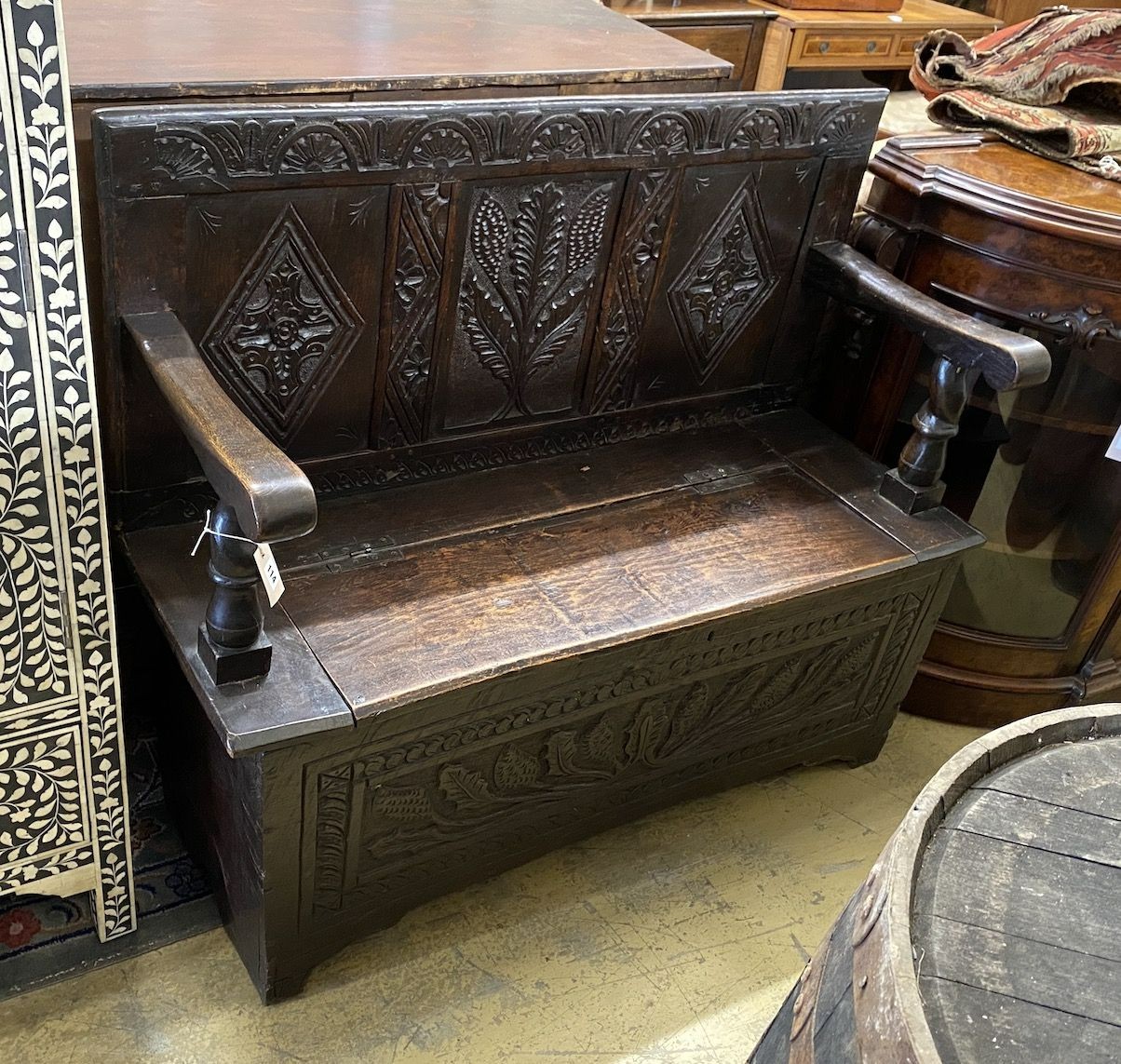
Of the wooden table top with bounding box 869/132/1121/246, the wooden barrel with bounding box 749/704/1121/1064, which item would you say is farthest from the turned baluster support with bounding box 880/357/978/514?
the wooden barrel with bounding box 749/704/1121/1064

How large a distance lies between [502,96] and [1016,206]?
914mm

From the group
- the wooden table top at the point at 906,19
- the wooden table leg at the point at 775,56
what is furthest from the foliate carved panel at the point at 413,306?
the wooden table top at the point at 906,19

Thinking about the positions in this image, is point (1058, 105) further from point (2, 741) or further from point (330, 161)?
point (2, 741)

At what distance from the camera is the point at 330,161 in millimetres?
1687

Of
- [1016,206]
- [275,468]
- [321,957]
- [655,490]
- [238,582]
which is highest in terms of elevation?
[1016,206]

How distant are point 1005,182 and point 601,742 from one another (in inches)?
48.5

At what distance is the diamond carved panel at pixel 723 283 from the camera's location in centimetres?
215

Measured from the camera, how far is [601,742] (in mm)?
1973

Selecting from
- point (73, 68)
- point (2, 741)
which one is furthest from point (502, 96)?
point (2, 741)

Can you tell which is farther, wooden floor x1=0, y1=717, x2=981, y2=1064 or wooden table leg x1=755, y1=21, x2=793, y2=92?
wooden table leg x1=755, y1=21, x2=793, y2=92

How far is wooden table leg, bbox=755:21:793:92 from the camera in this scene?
4.06m

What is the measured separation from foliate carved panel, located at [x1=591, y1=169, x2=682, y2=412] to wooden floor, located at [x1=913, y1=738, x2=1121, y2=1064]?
3.48 ft

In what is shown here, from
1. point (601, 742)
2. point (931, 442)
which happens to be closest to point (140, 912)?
point (601, 742)

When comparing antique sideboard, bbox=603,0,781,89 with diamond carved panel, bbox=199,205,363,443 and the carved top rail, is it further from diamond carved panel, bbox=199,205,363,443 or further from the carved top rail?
diamond carved panel, bbox=199,205,363,443
